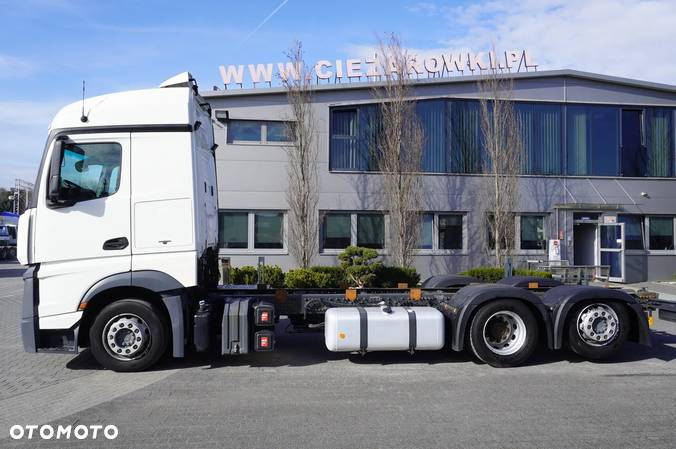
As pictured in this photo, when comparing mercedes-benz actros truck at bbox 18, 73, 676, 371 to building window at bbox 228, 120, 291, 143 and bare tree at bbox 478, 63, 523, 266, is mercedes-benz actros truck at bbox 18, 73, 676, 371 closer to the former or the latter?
building window at bbox 228, 120, 291, 143

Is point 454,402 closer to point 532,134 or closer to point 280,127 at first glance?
point 280,127

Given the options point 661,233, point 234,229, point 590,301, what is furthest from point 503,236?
point 590,301

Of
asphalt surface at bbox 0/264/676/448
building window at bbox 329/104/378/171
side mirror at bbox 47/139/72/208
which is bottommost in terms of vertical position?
asphalt surface at bbox 0/264/676/448

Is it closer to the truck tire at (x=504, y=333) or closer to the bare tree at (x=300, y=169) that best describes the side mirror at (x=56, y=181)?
the truck tire at (x=504, y=333)

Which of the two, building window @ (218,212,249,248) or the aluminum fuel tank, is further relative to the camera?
building window @ (218,212,249,248)

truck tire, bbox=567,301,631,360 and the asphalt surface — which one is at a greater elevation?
truck tire, bbox=567,301,631,360

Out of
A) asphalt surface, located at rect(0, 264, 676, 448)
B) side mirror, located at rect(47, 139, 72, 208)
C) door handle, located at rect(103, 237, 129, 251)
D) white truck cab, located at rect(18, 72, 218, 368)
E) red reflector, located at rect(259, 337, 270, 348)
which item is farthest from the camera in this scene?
red reflector, located at rect(259, 337, 270, 348)

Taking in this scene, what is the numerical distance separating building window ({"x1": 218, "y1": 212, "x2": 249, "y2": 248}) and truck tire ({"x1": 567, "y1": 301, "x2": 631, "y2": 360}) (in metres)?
12.7

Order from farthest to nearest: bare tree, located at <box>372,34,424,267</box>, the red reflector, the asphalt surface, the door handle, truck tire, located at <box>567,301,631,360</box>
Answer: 1. bare tree, located at <box>372,34,424,267</box>
2. truck tire, located at <box>567,301,631,360</box>
3. the red reflector
4. the door handle
5. the asphalt surface

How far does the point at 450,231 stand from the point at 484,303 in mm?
11880

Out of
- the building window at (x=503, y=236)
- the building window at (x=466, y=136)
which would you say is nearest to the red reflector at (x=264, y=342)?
the building window at (x=503, y=236)

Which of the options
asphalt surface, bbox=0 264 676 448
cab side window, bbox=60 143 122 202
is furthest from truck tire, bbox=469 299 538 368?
cab side window, bbox=60 143 122 202

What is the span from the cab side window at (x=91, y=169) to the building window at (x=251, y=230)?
11.4m

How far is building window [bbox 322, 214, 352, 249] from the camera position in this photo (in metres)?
18.4
